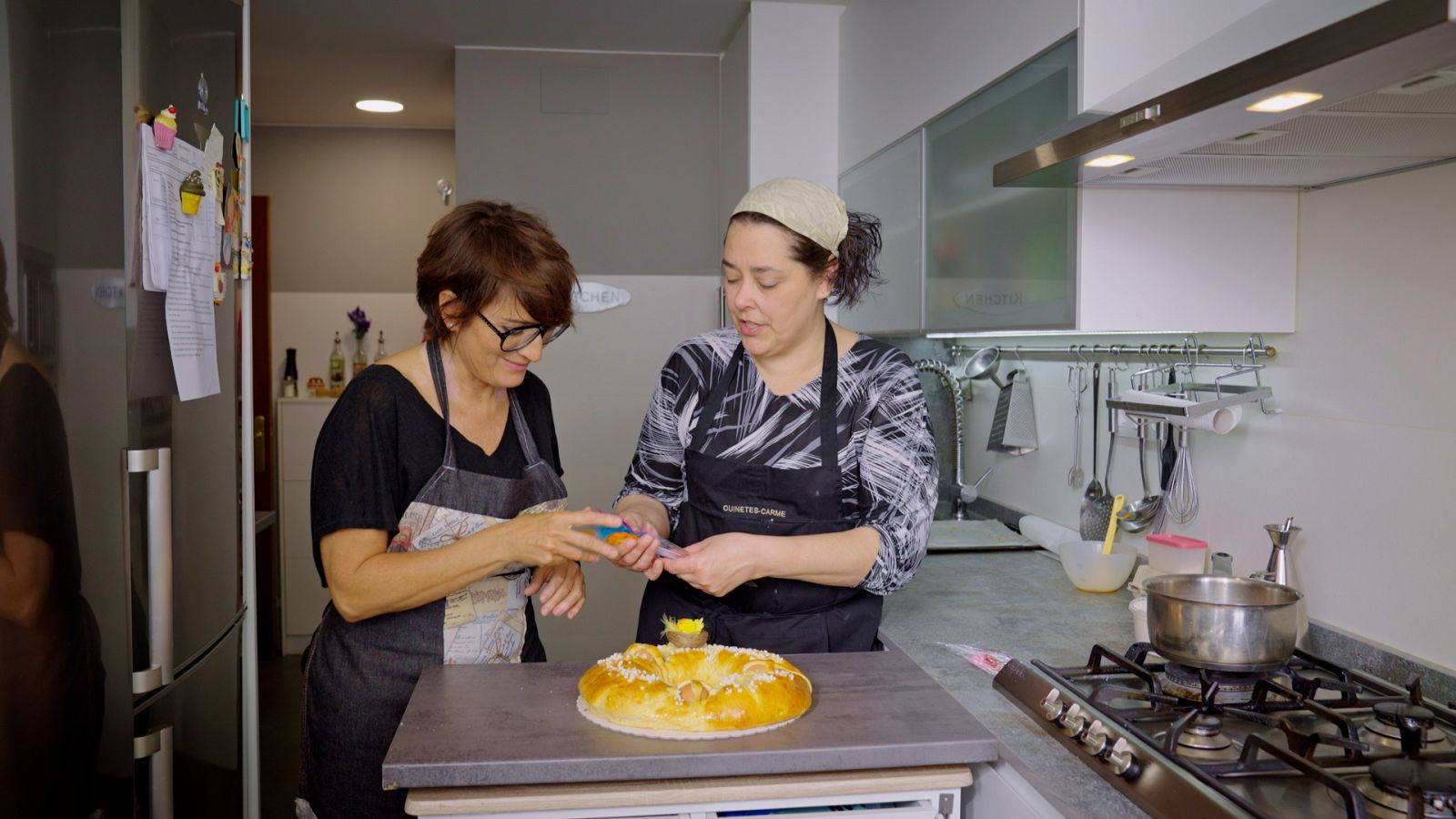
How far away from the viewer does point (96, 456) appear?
180 cm

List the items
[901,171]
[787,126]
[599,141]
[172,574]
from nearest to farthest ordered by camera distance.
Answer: [172,574]
[901,171]
[787,126]
[599,141]

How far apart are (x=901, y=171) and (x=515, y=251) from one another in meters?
1.36

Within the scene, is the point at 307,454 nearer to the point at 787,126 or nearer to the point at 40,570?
the point at 787,126

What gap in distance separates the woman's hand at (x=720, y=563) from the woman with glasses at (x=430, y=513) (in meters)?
0.13

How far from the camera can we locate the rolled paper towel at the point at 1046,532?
8.98ft

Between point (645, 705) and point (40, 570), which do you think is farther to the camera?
point (40, 570)

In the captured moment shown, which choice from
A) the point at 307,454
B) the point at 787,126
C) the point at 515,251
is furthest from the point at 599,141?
→ the point at 515,251

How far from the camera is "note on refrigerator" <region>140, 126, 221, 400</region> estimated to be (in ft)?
6.36

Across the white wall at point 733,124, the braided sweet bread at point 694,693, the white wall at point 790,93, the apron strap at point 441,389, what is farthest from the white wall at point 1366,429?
the white wall at point 733,124

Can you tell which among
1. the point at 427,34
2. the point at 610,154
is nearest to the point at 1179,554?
the point at 610,154

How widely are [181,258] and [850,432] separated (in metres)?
1.27

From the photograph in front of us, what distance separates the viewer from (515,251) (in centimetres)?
168

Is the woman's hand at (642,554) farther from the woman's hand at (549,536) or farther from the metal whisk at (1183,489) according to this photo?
the metal whisk at (1183,489)

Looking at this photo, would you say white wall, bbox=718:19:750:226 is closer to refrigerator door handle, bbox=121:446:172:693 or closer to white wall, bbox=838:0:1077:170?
white wall, bbox=838:0:1077:170
